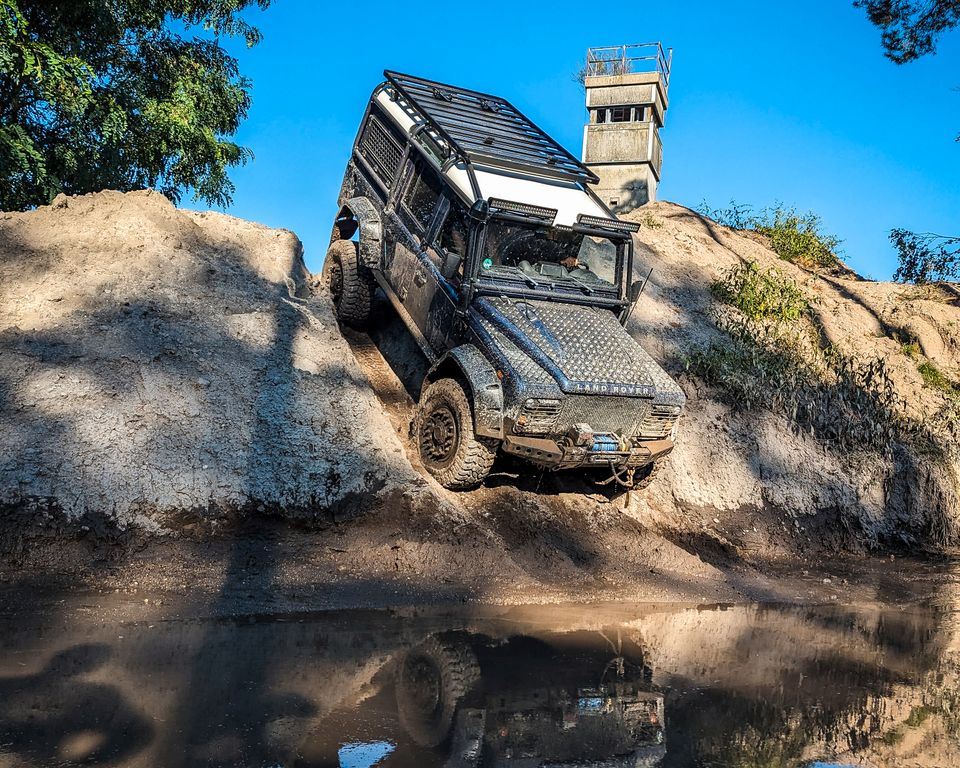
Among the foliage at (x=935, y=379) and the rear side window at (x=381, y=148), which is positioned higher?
the rear side window at (x=381, y=148)

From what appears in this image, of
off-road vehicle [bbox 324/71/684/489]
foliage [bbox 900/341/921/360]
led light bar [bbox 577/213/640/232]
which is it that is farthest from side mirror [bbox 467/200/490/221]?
foliage [bbox 900/341/921/360]

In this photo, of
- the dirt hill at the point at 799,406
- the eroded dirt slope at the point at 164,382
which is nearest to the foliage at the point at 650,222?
the dirt hill at the point at 799,406

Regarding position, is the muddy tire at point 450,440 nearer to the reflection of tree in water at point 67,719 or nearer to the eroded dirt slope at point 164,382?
the eroded dirt slope at point 164,382

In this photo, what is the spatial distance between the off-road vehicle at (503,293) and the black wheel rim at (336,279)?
9.4 inches

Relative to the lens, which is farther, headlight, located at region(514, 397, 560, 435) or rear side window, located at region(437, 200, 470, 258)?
rear side window, located at region(437, 200, 470, 258)

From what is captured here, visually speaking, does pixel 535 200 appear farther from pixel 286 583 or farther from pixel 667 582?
pixel 286 583

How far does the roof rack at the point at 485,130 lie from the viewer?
376 inches

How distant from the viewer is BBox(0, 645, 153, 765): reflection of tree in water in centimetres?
385

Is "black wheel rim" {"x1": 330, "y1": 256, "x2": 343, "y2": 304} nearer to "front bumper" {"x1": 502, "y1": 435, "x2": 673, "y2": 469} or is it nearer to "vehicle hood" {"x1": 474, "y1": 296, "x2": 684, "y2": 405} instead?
"vehicle hood" {"x1": 474, "y1": 296, "x2": 684, "y2": 405}

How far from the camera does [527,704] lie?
484cm

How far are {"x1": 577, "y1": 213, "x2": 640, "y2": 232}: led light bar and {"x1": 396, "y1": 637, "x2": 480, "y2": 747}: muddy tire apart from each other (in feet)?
15.3

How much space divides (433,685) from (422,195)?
5.95 meters

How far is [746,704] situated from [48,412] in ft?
20.4

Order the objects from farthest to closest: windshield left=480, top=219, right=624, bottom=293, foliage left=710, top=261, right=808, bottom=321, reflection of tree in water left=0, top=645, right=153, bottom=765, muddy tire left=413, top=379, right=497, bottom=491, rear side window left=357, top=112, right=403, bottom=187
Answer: foliage left=710, top=261, right=808, bottom=321
rear side window left=357, top=112, right=403, bottom=187
windshield left=480, top=219, right=624, bottom=293
muddy tire left=413, top=379, right=497, bottom=491
reflection of tree in water left=0, top=645, right=153, bottom=765
